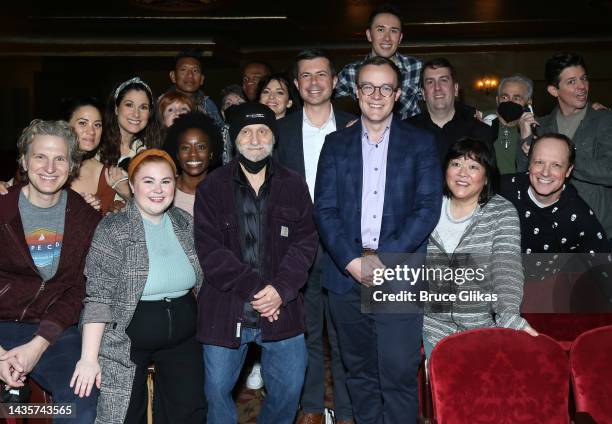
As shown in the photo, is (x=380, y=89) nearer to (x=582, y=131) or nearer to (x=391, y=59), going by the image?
(x=391, y=59)

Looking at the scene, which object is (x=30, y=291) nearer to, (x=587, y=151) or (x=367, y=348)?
(x=367, y=348)

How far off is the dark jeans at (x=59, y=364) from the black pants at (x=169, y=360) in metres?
0.18

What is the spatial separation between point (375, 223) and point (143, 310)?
3.43ft

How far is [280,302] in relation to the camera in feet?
9.06

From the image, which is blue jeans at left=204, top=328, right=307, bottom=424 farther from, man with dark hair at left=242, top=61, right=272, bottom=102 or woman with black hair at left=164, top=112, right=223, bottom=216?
man with dark hair at left=242, top=61, right=272, bottom=102

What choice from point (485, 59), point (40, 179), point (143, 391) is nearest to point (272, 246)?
point (143, 391)

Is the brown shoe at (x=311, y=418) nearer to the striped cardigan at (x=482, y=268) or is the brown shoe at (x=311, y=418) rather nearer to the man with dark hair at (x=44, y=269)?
the striped cardigan at (x=482, y=268)

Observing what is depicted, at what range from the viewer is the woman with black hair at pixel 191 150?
3.28 meters

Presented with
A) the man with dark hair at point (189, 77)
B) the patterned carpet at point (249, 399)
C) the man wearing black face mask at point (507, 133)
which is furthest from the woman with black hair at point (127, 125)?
the man wearing black face mask at point (507, 133)

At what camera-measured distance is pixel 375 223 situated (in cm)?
293

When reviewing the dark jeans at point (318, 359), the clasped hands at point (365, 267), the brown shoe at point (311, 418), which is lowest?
the brown shoe at point (311, 418)

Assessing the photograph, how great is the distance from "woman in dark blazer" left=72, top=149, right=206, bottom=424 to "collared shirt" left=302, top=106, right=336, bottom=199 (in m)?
0.74

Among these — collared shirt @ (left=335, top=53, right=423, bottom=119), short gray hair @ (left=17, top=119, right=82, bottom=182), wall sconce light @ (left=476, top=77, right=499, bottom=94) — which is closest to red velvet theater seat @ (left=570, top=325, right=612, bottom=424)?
collared shirt @ (left=335, top=53, right=423, bottom=119)

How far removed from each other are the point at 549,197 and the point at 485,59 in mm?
10548
